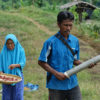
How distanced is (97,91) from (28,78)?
1.80 m

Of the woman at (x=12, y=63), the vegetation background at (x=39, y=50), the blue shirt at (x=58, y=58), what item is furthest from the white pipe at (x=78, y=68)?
the vegetation background at (x=39, y=50)

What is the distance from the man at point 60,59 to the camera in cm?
250

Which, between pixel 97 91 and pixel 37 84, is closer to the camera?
pixel 97 91

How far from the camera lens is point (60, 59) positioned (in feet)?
8.34

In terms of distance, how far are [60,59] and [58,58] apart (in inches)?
0.9

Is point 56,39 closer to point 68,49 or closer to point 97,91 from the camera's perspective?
point 68,49

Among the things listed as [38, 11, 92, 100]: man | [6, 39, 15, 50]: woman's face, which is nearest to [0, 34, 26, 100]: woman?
[6, 39, 15, 50]: woman's face

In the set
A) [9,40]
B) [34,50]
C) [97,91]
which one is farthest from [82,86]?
[34,50]

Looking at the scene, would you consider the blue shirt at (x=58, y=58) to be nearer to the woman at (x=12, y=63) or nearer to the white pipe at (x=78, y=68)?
the white pipe at (x=78, y=68)

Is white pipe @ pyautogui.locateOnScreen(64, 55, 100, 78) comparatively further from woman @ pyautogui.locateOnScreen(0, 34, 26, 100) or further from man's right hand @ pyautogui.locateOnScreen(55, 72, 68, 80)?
woman @ pyautogui.locateOnScreen(0, 34, 26, 100)

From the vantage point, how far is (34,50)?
10.1m

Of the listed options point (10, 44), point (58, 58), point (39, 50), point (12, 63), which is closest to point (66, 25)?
point (58, 58)

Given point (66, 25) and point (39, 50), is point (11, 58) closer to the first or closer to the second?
point (66, 25)

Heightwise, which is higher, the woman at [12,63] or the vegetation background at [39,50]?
the woman at [12,63]
